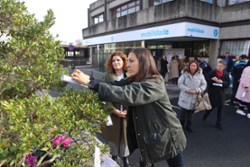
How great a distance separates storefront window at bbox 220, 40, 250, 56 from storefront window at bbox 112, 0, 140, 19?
7.92 metres

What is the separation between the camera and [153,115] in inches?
69.8

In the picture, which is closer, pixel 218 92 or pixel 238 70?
pixel 218 92

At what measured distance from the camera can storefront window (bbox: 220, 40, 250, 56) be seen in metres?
9.76

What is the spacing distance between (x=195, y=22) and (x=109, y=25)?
8.97 metres

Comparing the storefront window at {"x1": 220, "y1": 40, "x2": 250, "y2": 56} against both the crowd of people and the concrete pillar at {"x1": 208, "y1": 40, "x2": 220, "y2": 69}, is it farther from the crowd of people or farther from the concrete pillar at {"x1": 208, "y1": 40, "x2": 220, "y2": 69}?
the crowd of people

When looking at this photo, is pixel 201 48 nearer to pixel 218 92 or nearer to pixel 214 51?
pixel 214 51

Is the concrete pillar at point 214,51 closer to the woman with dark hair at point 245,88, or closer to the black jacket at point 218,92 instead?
the woman with dark hair at point 245,88

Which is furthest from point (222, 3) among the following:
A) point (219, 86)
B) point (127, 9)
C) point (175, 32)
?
point (219, 86)

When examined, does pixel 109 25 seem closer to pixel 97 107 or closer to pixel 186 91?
pixel 186 91

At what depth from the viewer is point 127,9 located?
16.7m

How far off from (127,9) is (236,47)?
10533 mm

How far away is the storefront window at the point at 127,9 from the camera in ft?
50.1

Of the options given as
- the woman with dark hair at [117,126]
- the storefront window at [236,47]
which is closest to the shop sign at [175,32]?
the storefront window at [236,47]

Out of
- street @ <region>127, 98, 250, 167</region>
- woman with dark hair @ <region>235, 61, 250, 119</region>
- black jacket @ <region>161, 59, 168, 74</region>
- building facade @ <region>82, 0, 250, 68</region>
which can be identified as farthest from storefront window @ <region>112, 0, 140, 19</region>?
street @ <region>127, 98, 250, 167</region>
